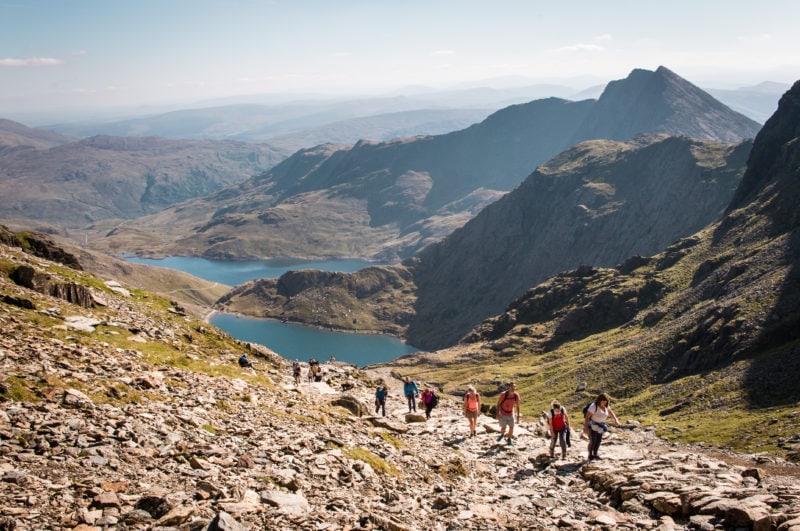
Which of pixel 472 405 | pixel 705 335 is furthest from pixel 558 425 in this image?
pixel 705 335

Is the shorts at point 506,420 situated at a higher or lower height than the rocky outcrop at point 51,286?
lower

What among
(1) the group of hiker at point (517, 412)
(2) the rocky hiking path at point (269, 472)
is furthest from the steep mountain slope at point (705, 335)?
(2) the rocky hiking path at point (269, 472)

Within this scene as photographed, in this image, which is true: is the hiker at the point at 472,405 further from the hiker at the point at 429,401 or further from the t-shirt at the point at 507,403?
the hiker at the point at 429,401

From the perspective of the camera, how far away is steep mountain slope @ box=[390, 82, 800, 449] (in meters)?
75.8

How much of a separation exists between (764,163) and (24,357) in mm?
213314

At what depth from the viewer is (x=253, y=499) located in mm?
17953

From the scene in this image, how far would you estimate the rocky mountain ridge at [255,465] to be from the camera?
53.4 ft

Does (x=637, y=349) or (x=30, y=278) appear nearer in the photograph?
(x=30, y=278)

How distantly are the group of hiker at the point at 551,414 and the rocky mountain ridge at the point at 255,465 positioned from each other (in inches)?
40.0

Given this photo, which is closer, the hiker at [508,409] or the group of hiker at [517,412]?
the group of hiker at [517,412]

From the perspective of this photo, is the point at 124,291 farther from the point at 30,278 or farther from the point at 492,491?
the point at 492,491

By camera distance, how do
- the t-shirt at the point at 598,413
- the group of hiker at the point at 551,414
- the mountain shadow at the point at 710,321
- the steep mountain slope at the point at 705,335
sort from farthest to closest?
the mountain shadow at the point at 710,321, the steep mountain slope at the point at 705,335, the group of hiker at the point at 551,414, the t-shirt at the point at 598,413

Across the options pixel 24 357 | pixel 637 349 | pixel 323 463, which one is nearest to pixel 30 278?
pixel 24 357

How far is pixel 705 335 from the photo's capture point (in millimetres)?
109188
